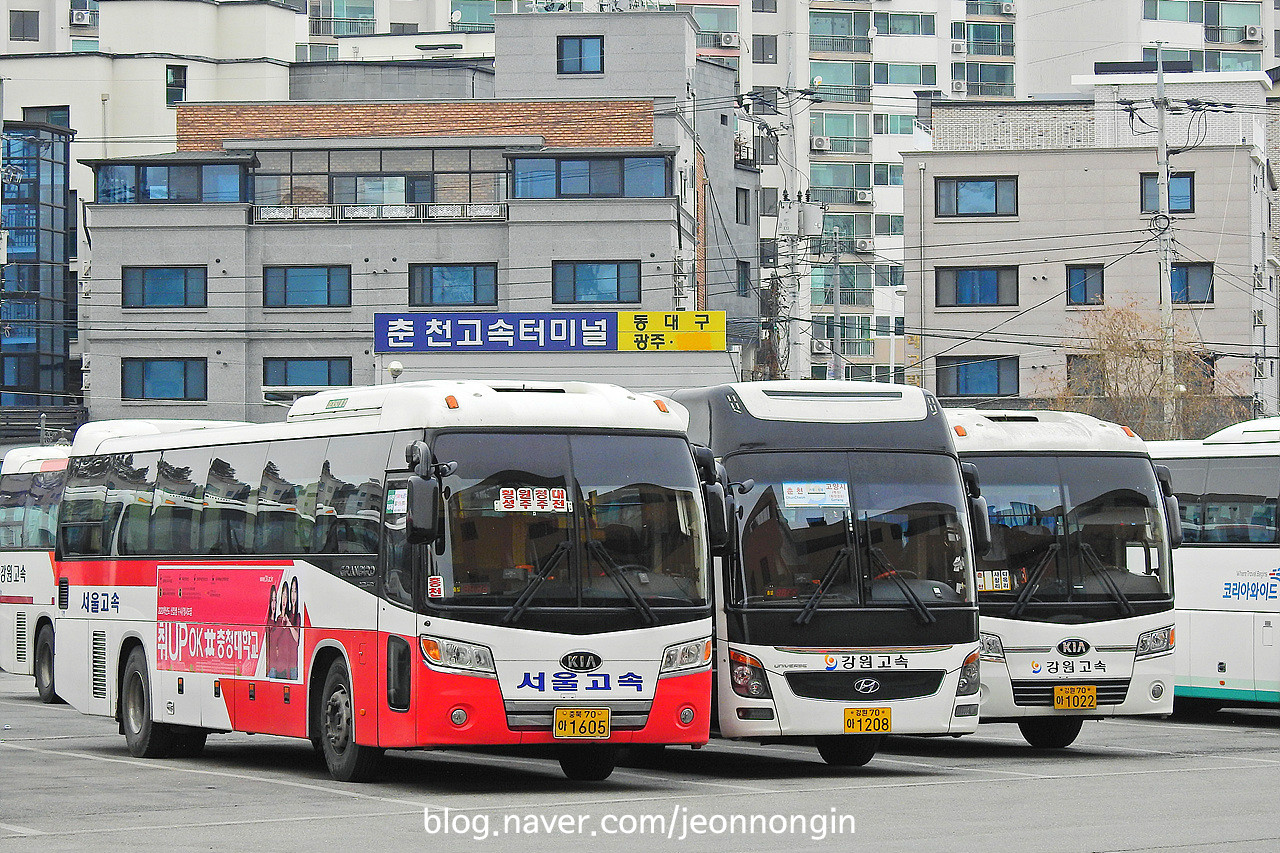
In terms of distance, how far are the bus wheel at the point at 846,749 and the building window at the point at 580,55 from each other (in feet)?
184

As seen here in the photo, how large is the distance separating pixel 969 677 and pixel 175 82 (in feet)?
244

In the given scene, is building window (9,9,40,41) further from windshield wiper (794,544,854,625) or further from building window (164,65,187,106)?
windshield wiper (794,544,854,625)

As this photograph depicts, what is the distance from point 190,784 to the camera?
51.2ft

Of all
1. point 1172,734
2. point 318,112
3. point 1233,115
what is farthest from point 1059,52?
point 1172,734

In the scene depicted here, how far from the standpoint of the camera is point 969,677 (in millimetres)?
15992

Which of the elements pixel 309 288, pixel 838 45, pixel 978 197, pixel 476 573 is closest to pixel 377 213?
pixel 309 288

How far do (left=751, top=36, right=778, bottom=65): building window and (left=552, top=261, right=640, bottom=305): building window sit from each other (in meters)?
43.8

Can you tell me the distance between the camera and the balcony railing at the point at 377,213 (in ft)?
213

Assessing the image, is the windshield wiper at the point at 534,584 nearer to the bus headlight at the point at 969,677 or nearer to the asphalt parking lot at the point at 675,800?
the asphalt parking lot at the point at 675,800

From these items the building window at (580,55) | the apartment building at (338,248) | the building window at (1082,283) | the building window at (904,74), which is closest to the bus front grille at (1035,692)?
the apartment building at (338,248)

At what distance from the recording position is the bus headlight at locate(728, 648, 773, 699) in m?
15.6

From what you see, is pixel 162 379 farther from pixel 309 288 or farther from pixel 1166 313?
pixel 1166 313

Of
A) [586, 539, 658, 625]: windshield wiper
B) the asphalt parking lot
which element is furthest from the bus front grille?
[586, 539, 658, 625]: windshield wiper

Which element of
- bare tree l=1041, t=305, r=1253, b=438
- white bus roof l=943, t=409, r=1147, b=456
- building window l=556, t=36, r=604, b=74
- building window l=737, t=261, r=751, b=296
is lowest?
white bus roof l=943, t=409, r=1147, b=456
